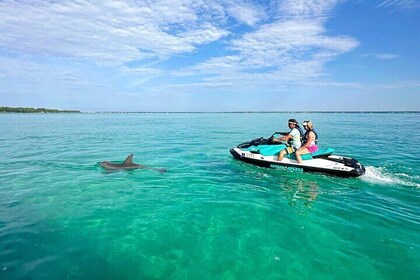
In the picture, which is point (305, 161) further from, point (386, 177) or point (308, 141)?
point (386, 177)

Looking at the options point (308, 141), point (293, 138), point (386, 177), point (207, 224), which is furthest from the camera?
point (293, 138)

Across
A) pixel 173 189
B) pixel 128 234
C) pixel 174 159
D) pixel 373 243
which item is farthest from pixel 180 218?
pixel 174 159

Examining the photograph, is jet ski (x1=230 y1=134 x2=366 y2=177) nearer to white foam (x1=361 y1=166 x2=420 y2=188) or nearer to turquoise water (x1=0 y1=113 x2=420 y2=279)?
turquoise water (x1=0 y1=113 x2=420 y2=279)

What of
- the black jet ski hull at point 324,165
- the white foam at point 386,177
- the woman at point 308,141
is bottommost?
the white foam at point 386,177

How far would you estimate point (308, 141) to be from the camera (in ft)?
44.8

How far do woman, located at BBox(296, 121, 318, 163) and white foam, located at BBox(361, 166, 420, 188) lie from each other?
2518 mm

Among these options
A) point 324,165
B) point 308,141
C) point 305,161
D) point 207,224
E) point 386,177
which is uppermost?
point 308,141

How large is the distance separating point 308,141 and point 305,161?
3.02 ft

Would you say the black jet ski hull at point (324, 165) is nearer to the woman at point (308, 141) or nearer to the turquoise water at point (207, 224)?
the turquoise water at point (207, 224)

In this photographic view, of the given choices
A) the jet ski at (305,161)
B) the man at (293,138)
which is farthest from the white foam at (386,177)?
the man at (293,138)

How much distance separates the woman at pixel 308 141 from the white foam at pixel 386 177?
99.1 inches

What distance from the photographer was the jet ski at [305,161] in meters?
12.9

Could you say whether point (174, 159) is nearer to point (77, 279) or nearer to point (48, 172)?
point (48, 172)

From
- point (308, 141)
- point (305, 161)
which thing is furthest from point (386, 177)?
point (308, 141)
